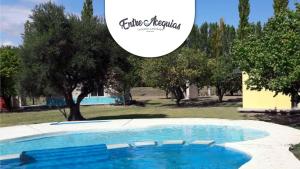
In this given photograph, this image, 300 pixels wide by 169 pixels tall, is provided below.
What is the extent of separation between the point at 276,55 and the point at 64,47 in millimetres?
10831

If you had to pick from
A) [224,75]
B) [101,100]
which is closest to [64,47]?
[224,75]

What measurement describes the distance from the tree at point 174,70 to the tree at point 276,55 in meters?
15.5

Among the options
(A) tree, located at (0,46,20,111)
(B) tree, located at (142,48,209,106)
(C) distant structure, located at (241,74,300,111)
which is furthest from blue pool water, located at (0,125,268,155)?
(A) tree, located at (0,46,20,111)

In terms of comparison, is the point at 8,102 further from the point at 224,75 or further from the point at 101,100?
the point at 224,75

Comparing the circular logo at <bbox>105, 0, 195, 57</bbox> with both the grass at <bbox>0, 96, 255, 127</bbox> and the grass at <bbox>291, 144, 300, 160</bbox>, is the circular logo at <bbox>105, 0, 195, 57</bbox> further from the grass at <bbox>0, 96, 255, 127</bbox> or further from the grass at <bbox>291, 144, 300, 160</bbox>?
the grass at <bbox>0, 96, 255, 127</bbox>

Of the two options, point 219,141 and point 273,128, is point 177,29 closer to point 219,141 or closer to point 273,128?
point 219,141

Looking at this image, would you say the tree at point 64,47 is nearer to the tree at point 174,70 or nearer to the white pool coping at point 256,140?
the white pool coping at point 256,140

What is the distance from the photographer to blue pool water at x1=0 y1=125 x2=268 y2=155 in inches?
Result: 557

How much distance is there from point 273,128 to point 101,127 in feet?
24.1

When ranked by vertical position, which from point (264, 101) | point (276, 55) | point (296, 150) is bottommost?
point (296, 150)

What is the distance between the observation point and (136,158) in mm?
12117

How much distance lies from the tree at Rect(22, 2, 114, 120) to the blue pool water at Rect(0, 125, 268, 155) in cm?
549

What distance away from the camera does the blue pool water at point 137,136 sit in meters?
14.2

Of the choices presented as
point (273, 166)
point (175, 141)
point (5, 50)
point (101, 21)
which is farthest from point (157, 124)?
point (5, 50)
